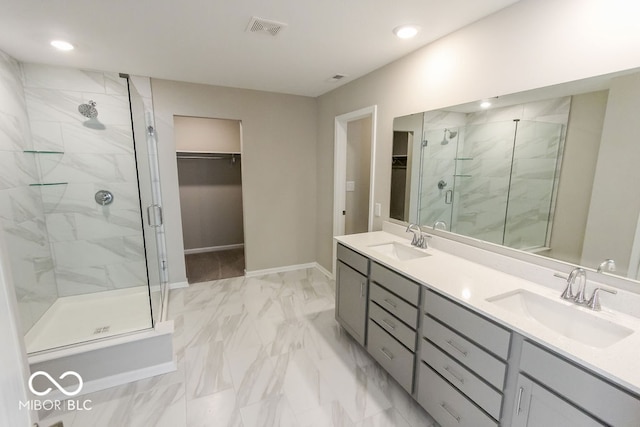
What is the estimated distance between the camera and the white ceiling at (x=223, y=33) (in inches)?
67.7

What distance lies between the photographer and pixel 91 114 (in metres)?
2.89

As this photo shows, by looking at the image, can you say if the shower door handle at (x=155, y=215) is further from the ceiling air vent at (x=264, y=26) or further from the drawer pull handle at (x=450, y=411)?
the drawer pull handle at (x=450, y=411)

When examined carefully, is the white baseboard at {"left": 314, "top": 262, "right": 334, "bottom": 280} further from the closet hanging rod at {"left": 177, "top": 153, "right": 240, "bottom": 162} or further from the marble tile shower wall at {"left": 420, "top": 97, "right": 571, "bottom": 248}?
the closet hanging rod at {"left": 177, "top": 153, "right": 240, "bottom": 162}

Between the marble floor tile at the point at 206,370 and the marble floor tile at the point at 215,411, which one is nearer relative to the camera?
the marble floor tile at the point at 215,411

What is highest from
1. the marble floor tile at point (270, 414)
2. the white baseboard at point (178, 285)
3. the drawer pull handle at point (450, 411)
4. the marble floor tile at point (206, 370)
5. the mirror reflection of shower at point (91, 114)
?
the mirror reflection of shower at point (91, 114)

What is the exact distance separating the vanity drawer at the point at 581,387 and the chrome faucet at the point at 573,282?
48 cm

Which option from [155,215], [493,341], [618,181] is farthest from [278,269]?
[618,181]

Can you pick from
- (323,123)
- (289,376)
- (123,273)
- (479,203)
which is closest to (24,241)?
(123,273)

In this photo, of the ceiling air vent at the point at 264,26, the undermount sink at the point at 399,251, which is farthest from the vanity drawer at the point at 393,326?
the ceiling air vent at the point at 264,26

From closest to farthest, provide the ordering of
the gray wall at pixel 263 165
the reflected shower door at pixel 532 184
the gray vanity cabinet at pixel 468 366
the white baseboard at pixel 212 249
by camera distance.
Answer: the gray vanity cabinet at pixel 468 366
the reflected shower door at pixel 532 184
the gray wall at pixel 263 165
the white baseboard at pixel 212 249

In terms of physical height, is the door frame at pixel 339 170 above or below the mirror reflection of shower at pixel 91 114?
below

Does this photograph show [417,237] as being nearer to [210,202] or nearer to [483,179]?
[483,179]

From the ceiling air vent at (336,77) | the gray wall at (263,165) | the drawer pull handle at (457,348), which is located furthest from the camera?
the gray wall at (263,165)

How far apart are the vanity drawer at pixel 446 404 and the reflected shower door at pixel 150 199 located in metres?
2.01
